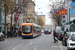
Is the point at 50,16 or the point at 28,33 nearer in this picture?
the point at 28,33

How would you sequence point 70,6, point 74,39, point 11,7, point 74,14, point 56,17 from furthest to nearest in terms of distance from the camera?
point 56,17 → point 11,7 → point 74,14 → point 70,6 → point 74,39

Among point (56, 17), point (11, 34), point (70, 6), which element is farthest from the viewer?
point (56, 17)

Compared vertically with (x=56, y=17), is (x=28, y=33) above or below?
below

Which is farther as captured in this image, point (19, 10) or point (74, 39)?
point (19, 10)

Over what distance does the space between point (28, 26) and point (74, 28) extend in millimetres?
16761

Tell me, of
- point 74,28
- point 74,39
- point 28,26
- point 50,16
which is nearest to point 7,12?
point 28,26

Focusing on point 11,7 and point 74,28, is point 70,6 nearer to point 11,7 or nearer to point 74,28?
point 11,7

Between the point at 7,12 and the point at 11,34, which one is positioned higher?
the point at 7,12

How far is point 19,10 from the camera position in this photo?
137 feet

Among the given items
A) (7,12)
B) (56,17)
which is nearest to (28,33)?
(7,12)

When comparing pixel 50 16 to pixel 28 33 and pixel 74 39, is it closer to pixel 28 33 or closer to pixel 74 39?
pixel 28 33

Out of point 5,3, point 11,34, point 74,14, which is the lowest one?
point 11,34

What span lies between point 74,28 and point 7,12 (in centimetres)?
1927

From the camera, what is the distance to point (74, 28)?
45469 mm
